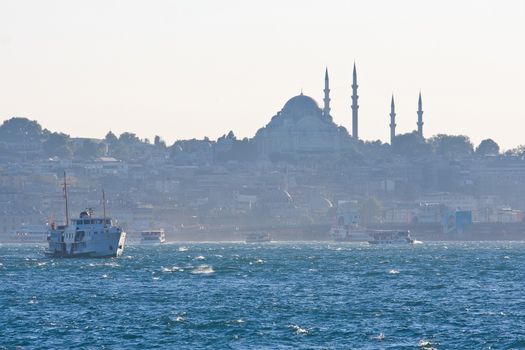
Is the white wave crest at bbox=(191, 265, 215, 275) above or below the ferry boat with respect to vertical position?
below

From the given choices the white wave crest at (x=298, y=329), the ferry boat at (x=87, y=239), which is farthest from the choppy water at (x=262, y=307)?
the ferry boat at (x=87, y=239)

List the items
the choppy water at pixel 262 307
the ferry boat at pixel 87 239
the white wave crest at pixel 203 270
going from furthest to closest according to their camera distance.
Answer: the ferry boat at pixel 87 239 → the white wave crest at pixel 203 270 → the choppy water at pixel 262 307

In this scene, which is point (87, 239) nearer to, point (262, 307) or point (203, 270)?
point (203, 270)

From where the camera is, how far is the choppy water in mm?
80312

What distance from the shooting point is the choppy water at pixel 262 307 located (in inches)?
3162

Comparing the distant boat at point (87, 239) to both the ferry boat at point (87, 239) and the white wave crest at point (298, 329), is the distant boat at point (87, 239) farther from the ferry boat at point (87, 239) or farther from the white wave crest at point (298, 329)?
the white wave crest at point (298, 329)

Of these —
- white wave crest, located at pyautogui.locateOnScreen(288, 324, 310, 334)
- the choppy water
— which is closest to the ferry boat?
the choppy water

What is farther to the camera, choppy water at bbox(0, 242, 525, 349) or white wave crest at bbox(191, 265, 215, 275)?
white wave crest at bbox(191, 265, 215, 275)

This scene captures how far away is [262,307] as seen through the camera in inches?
3807

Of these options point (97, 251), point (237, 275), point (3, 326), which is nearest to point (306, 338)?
point (3, 326)

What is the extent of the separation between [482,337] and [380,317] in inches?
414

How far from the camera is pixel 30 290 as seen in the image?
4412 inches

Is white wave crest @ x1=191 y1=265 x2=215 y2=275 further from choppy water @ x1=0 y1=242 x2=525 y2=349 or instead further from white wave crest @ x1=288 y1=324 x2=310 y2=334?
white wave crest @ x1=288 y1=324 x2=310 y2=334

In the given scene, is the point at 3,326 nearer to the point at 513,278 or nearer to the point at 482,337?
the point at 482,337
